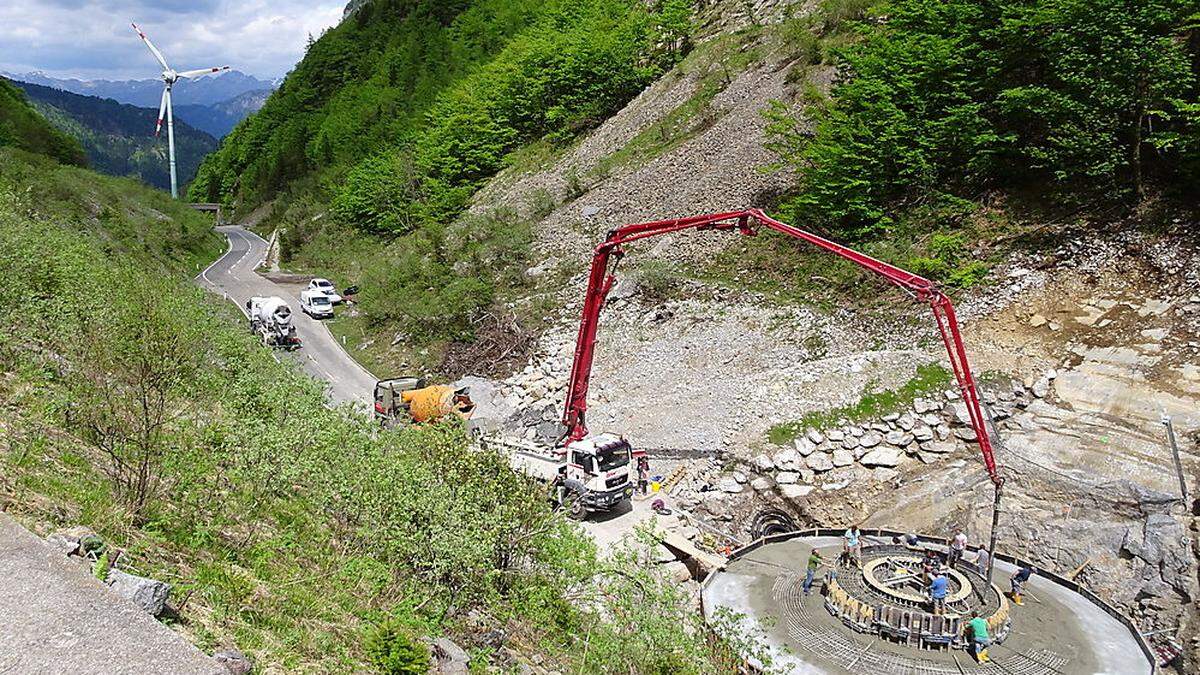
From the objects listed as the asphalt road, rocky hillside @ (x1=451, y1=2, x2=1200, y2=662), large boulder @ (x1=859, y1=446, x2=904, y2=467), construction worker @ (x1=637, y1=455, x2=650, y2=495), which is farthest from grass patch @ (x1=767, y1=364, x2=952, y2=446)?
the asphalt road

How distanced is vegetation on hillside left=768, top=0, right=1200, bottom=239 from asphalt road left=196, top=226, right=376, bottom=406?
1983 cm

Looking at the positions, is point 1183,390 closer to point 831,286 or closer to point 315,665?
point 831,286

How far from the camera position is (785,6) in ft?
167

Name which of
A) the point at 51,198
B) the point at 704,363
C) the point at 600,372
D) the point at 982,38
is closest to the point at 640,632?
the point at 704,363

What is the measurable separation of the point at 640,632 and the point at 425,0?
362ft

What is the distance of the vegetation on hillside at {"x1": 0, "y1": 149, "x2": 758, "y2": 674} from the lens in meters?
8.53

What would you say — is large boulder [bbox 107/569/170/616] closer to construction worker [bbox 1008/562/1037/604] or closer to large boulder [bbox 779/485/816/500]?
construction worker [bbox 1008/562/1037/604]

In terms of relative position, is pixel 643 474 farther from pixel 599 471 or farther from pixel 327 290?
pixel 327 290

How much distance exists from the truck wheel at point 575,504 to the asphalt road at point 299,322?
610cm

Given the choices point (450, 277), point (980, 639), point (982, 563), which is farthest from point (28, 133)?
point (980, 639)

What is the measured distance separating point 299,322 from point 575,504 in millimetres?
27172

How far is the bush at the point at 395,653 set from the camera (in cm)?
751

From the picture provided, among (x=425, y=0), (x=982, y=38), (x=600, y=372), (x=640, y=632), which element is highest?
(x=425, y=0)

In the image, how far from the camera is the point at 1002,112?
24.7 m
